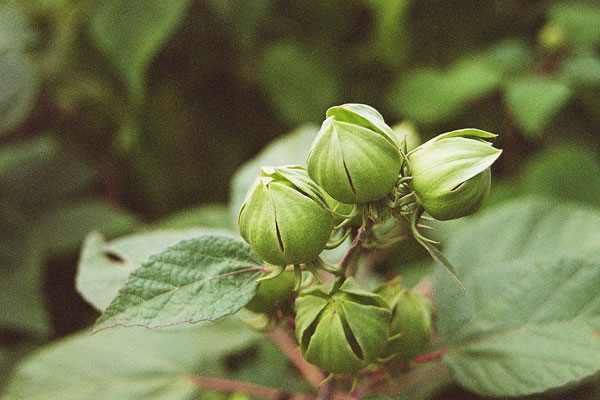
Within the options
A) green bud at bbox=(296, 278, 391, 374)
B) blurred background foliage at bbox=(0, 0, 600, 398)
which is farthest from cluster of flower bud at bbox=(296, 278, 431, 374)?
blurred background foliage at bbox=(0, 0, 600, 398)

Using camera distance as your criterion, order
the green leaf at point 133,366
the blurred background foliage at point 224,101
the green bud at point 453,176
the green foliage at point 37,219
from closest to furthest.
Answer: the green bud at point 453,176, the green leaf at point 133,366, the green foliage at point 37,219, the blurred background foliage at point 224,101

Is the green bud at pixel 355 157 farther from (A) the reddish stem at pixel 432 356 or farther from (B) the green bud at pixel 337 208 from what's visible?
(A) the reddish stem at pixel 432 356

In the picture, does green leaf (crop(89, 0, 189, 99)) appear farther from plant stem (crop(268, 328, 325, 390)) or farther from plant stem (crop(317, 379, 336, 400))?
plant stem (crop(317, 379, 336, 400))

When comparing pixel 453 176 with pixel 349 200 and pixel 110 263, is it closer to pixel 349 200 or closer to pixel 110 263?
pixel 349 200

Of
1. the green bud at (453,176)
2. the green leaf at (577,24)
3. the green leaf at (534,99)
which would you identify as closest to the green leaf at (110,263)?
the green bud at (453,176)

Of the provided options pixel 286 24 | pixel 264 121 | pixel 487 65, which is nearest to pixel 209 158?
pixel 264 121

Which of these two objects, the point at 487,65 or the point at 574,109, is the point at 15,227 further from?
the point at 574,109
